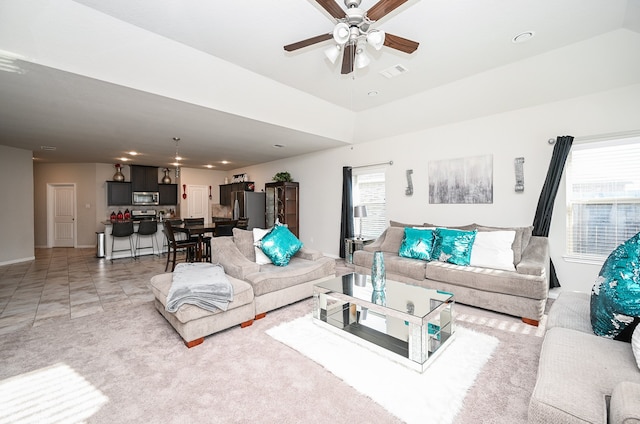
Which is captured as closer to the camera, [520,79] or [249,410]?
[249,410]

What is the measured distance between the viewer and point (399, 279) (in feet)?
12.6

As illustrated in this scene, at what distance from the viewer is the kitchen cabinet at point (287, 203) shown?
23.4ft

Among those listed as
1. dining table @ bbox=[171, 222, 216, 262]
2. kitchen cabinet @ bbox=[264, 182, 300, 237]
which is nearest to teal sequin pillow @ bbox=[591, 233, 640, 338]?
dining table @ bbox=[171, 222, 216, 262]

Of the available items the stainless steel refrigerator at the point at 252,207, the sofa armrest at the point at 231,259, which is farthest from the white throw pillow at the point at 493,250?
the stainless steel refrigerator at the point at 252,207

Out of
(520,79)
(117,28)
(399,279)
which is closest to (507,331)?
(399,279)

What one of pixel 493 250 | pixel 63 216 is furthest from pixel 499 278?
pixel 63 216

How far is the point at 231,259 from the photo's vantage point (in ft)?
11.0

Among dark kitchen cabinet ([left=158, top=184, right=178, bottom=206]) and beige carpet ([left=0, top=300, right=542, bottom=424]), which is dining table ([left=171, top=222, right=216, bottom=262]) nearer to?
beige carpet ([left=0, top=300, right=542, bottom=424])

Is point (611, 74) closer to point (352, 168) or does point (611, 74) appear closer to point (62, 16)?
point (352, 168)

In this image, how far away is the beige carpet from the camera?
1638mm

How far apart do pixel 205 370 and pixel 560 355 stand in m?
2.29

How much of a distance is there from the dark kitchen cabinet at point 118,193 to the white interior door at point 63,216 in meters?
Result: 1.24

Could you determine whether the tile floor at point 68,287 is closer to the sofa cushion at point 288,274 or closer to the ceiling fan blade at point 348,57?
the sofa cushion at point 288,274

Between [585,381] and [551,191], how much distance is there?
10.1ft
